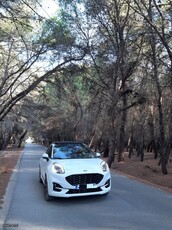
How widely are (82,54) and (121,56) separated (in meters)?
2.52

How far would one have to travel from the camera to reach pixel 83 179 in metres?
9.55

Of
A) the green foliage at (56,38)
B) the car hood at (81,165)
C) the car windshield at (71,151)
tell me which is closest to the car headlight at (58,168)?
the car hood at (81,165)

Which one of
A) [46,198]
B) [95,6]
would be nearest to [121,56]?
[95,6]

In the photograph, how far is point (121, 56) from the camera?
21.9 meters

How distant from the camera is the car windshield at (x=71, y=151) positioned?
435 inches

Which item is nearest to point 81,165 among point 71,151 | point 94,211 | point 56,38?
point 71,151

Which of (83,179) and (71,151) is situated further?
(71,151)

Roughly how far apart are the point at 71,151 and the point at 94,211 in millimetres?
→ 3234

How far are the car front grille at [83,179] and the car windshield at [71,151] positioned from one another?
1.48m

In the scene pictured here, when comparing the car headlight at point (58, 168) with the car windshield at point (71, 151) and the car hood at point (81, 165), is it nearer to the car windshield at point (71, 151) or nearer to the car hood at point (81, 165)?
the car hood at point (81, 165)

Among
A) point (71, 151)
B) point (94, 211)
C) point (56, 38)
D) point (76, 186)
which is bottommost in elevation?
point (94, 211)

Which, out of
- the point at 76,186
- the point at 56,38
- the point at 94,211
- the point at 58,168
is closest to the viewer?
the point at 94,211

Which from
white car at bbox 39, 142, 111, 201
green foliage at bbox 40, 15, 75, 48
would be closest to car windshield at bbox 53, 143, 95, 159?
white car at bbox 39, 142, 111, 201

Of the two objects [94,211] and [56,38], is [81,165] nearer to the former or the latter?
[94,211]
